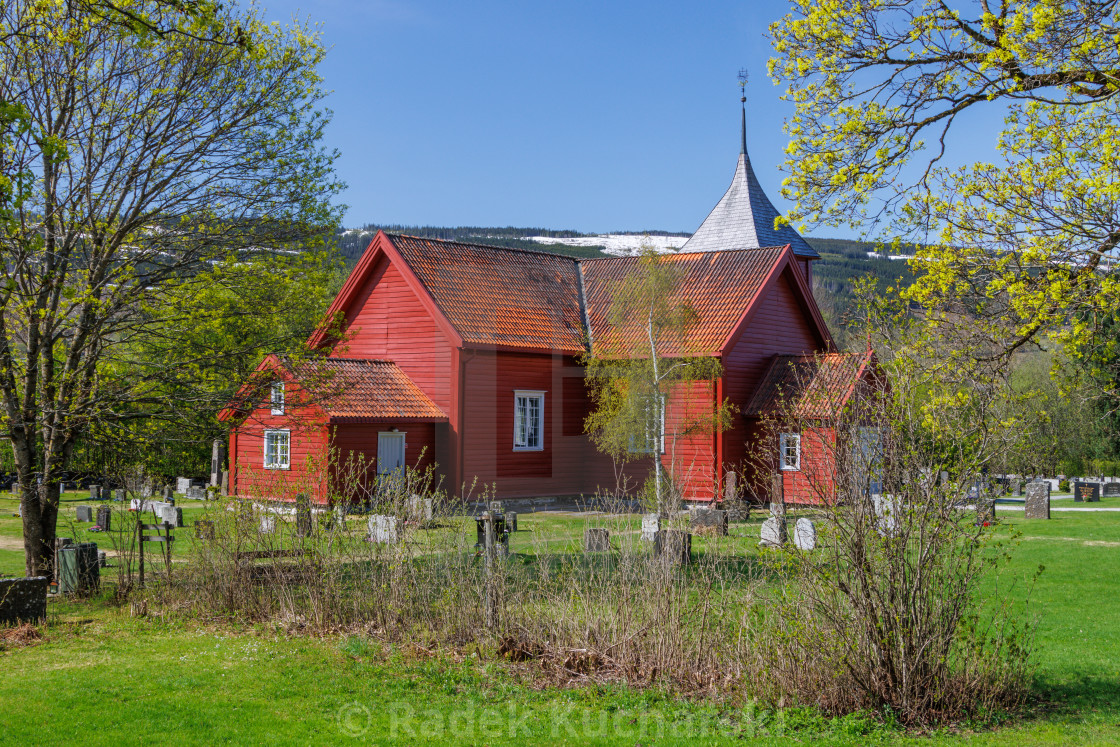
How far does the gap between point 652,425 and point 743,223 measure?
47.6 ft

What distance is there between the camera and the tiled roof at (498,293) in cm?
2553

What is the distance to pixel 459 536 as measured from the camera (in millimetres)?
10641

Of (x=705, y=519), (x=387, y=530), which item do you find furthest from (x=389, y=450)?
(x=387, y=530)

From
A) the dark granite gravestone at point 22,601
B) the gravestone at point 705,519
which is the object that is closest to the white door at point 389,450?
the gravestone at point 705,519

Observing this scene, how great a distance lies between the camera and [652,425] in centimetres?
2392

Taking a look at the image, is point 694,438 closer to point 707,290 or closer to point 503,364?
point 707,290

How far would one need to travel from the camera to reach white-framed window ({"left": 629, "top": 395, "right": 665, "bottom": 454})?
23406mm

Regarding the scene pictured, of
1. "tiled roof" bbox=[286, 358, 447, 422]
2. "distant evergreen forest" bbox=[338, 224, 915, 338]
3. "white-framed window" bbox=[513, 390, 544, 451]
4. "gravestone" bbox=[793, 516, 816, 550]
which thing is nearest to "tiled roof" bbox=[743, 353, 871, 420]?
"white-framed window" bbox=[513, 390, 544, 451]

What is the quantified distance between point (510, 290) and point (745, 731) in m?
21.4

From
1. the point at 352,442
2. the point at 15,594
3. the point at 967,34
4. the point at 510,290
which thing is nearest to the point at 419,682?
the point at 15,594

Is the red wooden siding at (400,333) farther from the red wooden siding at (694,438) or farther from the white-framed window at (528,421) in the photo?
the red wooden siding at (694,438)

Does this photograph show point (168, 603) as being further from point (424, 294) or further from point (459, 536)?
point (424, 294)

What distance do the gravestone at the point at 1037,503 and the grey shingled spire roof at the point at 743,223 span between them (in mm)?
12505

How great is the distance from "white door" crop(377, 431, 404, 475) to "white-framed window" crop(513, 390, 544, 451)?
325cm
